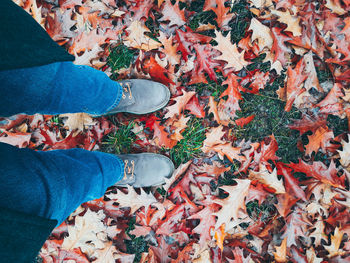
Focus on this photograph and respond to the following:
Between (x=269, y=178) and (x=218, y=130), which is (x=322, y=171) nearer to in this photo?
(x=269, y=178)

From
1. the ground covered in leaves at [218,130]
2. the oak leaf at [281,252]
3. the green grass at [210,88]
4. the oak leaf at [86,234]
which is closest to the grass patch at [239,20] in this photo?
the ground covered in leaves at [218,130]

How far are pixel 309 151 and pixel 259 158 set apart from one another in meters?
0.37

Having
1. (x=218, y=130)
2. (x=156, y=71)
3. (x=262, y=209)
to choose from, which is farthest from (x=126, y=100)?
(x=262, y=209)

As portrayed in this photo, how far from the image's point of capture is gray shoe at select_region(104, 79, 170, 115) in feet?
5.91

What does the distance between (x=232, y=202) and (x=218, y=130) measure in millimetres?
542

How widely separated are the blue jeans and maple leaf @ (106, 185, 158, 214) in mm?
343

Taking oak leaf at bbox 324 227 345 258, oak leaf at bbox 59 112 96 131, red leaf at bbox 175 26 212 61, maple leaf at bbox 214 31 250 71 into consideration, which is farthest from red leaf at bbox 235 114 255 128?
oak leaf at bbox 59 112 96 131

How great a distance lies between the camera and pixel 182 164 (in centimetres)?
185

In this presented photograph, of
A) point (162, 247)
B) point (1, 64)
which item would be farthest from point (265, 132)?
point (1, 64)

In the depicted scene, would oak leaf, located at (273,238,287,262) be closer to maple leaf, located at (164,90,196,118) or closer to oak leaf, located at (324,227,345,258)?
oak leaf, located at (324,227,345,258)

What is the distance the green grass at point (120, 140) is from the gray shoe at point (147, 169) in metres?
0.15

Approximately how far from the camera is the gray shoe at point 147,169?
181 centimetres

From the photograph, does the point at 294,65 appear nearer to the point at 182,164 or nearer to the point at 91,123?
the point at 182,164

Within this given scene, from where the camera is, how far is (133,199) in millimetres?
1828
